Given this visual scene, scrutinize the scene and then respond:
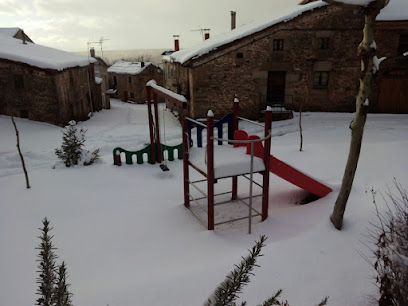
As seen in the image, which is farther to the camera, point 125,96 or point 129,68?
point 125,96

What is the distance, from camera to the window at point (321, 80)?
1800cm

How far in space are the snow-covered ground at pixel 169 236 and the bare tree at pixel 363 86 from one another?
1.89 feet

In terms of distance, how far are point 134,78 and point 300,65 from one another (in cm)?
2551

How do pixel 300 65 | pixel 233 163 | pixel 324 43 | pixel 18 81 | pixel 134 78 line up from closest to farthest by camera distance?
pixel 233 163 < pixel 324 43 < pixel 300 65 < pixel 18 81 < pixel 134 78

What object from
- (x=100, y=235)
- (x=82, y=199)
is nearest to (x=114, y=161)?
(x=82, y=199)

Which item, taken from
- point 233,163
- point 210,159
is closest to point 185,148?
point 210,159

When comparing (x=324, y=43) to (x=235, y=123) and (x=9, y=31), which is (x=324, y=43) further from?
(x=9, y=31)

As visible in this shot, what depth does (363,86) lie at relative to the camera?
5320 mm

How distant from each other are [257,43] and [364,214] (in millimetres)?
13047

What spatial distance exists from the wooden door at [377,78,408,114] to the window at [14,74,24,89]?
2103 cm

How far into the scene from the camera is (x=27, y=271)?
17.6 ft

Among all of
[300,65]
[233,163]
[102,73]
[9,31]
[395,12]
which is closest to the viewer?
[233,163]

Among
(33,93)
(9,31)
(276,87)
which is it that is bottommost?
(33,93)

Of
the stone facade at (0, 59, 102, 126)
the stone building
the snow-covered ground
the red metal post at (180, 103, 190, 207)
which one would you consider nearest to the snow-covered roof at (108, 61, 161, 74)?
the stone building
